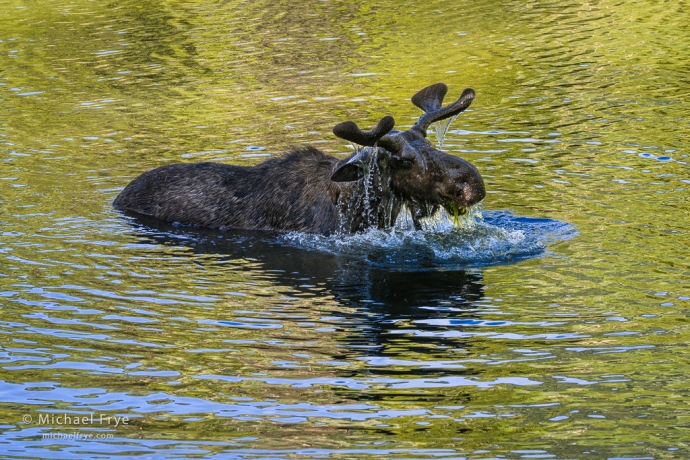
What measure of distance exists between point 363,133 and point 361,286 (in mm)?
1711

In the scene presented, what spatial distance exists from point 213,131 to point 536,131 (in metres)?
5.64

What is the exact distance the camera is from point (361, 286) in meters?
11.6

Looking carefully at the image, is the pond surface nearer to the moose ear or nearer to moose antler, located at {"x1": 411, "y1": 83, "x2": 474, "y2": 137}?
the moose ear

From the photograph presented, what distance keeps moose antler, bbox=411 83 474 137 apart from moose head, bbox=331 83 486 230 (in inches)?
0.5

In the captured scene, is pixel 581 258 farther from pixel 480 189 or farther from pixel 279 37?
pixel 279 37

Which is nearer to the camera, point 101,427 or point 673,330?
point 101,427

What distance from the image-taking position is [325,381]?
8.66 meters

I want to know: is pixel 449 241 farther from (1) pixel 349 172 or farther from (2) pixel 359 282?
(2) pixel 359 282

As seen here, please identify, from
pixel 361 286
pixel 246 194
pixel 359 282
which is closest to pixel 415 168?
pixel 359 282

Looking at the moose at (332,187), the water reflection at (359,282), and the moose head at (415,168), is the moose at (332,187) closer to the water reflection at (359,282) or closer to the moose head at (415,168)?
the moose head at (415,168)

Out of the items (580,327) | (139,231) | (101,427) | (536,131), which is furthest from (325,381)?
(536,131)

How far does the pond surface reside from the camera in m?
7.76

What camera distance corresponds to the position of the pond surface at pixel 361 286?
7.76m

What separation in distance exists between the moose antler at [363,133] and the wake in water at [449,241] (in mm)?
1160
